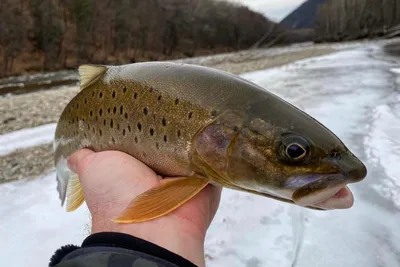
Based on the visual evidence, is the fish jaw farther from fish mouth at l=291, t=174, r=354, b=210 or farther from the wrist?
the wrist

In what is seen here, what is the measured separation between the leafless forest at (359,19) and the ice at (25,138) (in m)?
72.5

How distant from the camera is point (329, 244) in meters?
3.52

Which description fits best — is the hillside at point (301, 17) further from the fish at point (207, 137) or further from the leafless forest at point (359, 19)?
the fish at point (207, 137)

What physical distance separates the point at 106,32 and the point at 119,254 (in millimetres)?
57938

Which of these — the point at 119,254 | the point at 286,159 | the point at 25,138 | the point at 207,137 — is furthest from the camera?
the point at 25,138

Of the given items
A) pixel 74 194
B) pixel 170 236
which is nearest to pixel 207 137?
pixel 170 236

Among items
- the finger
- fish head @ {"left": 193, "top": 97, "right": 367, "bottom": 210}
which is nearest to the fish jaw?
fish head @ {"left": 193, "top": 97, "right": 367, "bottom": 210}

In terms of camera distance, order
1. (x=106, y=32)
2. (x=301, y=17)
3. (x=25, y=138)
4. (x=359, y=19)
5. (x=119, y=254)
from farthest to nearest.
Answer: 1. (x=301, y=17)
2. (x=359, y=19)
3. (x=106, y=32)
4. (x=25, y=138)
5. (x=119, y=254)

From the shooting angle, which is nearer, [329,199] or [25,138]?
[329,199]

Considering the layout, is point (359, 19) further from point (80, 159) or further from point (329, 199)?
point (329, 199)

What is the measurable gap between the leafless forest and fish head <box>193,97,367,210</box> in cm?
7642

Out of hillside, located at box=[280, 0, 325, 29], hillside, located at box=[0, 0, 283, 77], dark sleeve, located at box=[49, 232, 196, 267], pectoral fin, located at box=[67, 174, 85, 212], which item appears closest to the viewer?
dark sleeve, located at box=[49, 232, 196, 267]

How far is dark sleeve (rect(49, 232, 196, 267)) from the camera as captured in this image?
1401 mm

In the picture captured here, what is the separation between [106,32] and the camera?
5569cm
